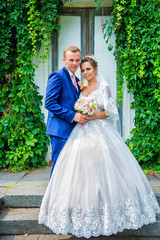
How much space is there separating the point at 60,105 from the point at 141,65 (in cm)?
209

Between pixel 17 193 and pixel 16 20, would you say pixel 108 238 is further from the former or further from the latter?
pixel 16 20

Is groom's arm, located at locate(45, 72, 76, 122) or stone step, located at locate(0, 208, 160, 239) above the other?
groom's arm, located at locate(45, 72, 76, 122)

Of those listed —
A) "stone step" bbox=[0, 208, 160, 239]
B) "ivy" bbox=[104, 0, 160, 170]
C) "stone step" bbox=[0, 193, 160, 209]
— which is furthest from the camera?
"ivy" bbox=[104, 0, 160, 170]

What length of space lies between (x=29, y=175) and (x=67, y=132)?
5.73ft

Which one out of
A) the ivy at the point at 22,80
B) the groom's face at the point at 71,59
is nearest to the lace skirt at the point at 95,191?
the groom's face at the point at 71,59

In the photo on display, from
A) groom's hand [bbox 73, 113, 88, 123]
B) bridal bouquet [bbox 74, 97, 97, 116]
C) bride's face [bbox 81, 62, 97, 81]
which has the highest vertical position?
bride's face [bbox 81, 62, 97, 81]

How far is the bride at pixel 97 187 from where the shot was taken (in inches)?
81.4

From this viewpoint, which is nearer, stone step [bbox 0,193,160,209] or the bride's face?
the bride's face

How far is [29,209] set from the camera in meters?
2.92

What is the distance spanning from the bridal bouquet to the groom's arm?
0.13 meters

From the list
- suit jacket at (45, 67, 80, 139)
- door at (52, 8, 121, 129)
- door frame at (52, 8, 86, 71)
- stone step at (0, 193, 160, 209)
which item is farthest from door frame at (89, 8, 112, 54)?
stone step at (0, 193, 160, 209)

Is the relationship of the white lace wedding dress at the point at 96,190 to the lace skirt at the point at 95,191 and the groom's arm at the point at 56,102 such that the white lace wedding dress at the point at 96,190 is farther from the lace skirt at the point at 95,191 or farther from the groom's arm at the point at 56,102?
the groom's arm at the point at 56,102

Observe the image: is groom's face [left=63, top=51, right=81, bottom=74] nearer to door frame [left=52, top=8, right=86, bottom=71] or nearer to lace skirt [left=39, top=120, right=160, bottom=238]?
lace skirt [left=39, top=120, right=160, bottom=238]

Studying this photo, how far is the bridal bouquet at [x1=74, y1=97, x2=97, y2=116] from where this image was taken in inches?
88.7
